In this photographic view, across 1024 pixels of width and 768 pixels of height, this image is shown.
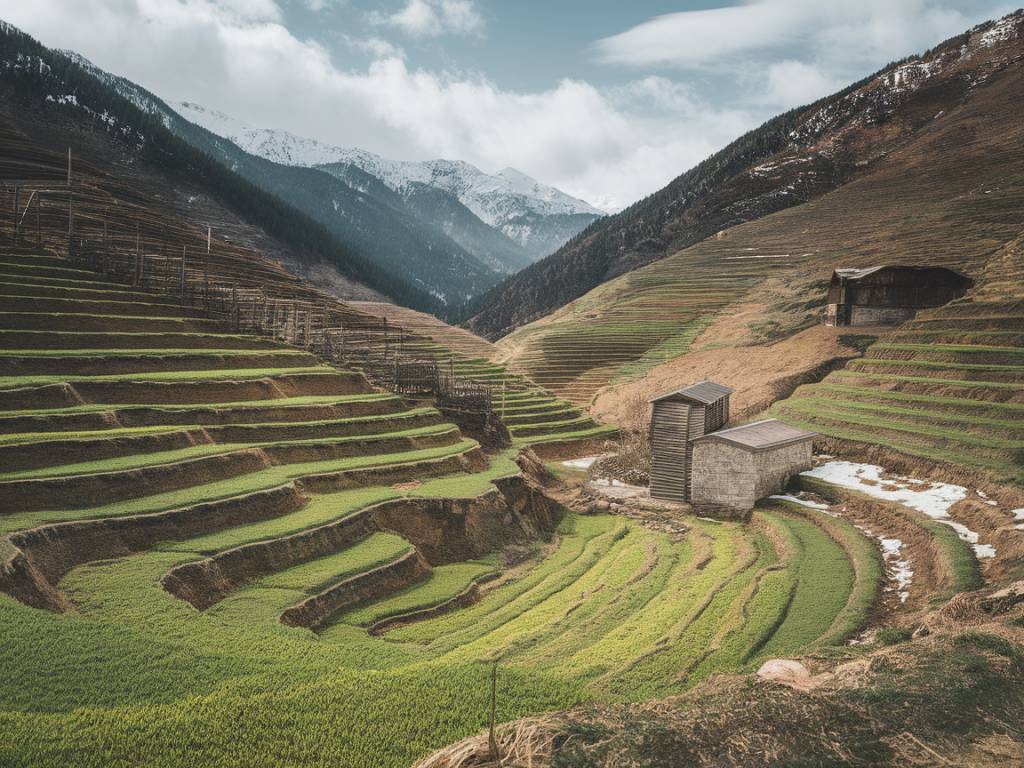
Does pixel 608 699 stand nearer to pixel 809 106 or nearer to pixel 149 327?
pixel 149 327

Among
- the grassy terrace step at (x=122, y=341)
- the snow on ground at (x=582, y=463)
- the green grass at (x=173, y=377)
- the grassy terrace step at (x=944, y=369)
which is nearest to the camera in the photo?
the green grass at (x=173, y=377)

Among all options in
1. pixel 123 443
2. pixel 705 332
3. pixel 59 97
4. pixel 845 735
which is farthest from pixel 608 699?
pixel 59 97

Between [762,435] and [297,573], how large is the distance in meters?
17.5

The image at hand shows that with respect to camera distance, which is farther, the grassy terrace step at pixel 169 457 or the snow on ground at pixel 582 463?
the snow on ground at pixel 582 463

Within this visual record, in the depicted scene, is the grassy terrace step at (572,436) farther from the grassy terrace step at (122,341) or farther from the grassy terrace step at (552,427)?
the grassy terrace step at (122,341)

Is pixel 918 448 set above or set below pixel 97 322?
below

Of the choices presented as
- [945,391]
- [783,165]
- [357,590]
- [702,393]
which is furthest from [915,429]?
[783,165]

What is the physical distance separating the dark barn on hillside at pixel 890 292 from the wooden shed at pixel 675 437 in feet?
66.7

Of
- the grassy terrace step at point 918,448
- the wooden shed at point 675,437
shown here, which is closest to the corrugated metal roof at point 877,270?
the grassy terrace step at point 918,448

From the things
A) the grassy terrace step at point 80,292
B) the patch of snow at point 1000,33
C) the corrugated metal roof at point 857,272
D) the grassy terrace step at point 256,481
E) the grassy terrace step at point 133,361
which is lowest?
the grassy terrace step at point 256,481

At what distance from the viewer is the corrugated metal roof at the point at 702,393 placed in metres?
27.9

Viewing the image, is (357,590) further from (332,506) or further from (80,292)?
(80,292)

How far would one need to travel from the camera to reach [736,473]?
24.6 metres

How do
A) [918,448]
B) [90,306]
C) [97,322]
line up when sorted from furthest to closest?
[90,306] → [97,322] → [918,448]
